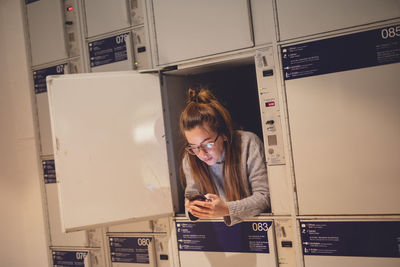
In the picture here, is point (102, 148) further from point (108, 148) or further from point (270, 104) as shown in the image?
point (270, 104)

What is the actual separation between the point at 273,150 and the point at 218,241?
727mm

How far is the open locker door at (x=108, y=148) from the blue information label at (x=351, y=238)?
3.10ft

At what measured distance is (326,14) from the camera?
218 cm

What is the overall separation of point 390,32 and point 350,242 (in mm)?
1182

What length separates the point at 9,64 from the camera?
10.9ft

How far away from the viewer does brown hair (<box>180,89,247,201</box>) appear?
2.60 m

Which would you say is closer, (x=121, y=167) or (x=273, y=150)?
(x=273, y=150)

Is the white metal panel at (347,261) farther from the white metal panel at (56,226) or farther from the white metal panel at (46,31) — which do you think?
the white metal panel at (46,31)

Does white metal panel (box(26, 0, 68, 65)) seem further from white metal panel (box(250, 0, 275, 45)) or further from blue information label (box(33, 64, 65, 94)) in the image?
white metal panel (box(250, 0, 275, 45))

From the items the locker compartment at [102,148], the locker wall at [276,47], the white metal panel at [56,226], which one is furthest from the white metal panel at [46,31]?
the white metal panel at [56,226]

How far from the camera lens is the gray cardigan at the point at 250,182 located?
94.0 inches

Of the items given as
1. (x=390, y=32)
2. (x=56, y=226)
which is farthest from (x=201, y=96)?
(x=56, y=226)

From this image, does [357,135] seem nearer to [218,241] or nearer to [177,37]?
[218,241]

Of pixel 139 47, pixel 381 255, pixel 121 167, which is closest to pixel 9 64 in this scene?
pixel 139 47
